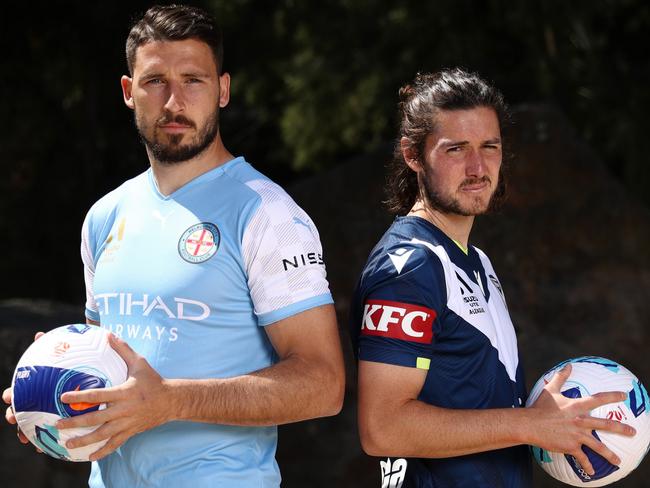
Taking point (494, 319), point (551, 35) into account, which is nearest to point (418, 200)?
point (494, 319)

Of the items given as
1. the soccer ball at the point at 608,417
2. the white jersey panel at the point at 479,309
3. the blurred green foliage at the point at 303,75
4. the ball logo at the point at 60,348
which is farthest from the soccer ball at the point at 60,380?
the blurred green foliage at the point at 303,75

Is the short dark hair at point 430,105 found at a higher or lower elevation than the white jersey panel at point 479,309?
higher

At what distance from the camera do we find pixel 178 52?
10.1 feet

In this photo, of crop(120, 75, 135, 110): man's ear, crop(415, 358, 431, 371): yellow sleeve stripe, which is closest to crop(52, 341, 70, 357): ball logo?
crop(120, 75, 135, 110): man's ear

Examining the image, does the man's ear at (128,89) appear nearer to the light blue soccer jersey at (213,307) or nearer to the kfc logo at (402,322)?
the light blue soccer jersey at (213,307)

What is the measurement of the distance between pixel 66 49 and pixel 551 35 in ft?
14.2

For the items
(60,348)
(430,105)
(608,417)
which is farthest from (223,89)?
(608,417)

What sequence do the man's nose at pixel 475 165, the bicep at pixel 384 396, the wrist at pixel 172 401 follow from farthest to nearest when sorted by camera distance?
the man's nose at pixel 475 165
the bicep at pixel 384 396
the wrist at pixel 172 401

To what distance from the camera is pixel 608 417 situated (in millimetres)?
3004

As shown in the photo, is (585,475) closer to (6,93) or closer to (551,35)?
(551,35)

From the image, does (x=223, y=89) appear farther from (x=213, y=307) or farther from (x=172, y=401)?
(x=172, y=401)

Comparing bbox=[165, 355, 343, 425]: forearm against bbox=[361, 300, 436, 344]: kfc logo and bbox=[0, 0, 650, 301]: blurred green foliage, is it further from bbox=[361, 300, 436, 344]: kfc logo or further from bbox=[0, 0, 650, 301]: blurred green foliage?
bbox=[0, 0, 650, 301]: blurred green foliage

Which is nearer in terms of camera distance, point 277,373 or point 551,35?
point 277,373

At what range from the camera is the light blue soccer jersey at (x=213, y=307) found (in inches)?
113
